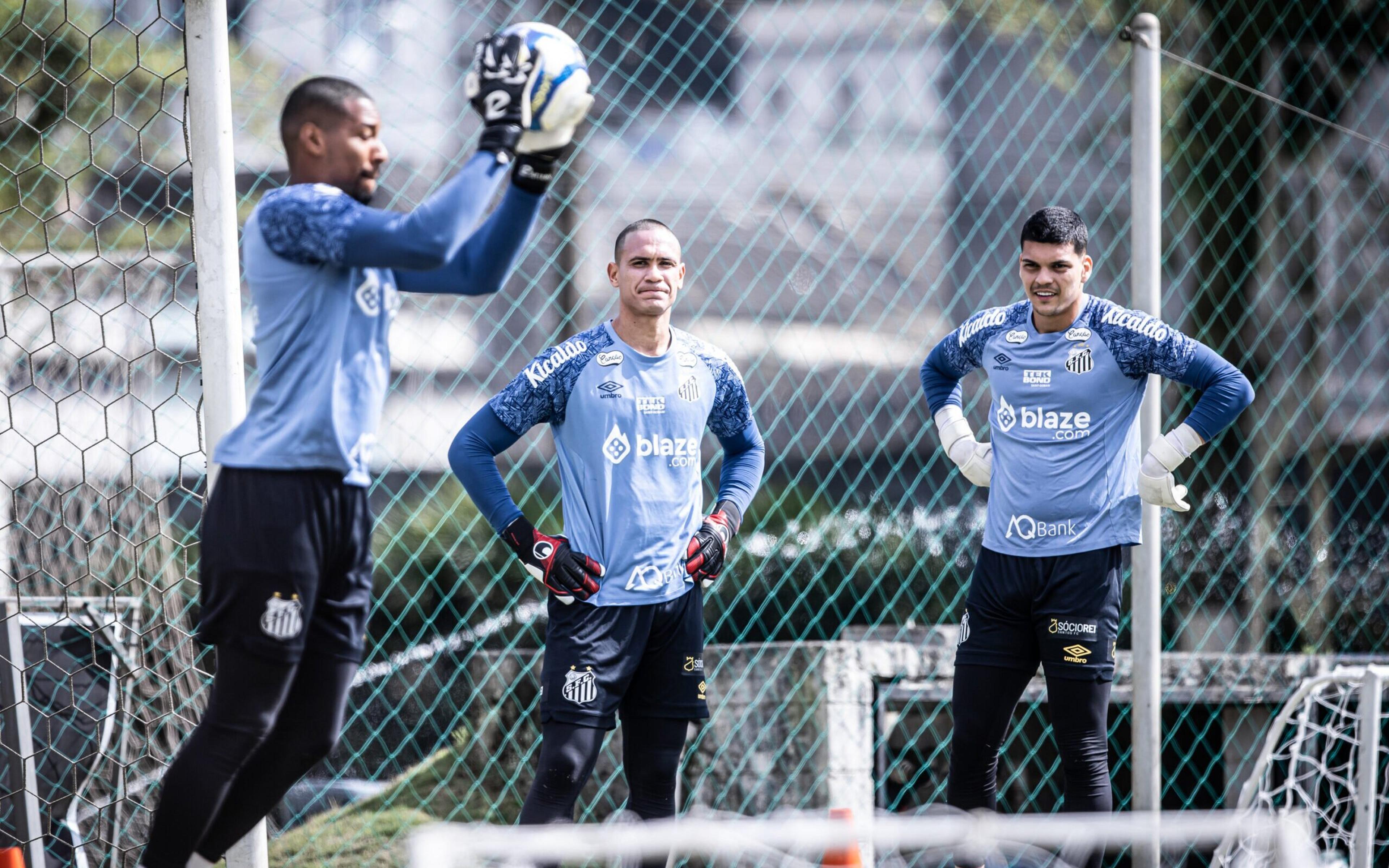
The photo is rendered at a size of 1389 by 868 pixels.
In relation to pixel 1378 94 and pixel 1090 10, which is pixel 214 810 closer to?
pixel 1090 10

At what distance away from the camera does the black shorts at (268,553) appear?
7.44 ft

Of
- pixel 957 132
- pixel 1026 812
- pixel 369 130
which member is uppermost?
pixel 957 132

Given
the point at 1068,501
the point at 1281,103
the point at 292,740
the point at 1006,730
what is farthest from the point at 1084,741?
the point at 1281,103

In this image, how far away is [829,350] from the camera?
15.9 ft

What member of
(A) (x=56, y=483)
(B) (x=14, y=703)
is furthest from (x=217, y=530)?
(A) (x=56, y=483)

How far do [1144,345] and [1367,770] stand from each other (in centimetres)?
130

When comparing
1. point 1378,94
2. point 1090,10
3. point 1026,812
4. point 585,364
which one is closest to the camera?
point 585,364

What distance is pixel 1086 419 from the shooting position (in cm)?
340

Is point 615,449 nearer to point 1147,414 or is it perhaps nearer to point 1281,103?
point 1147,414

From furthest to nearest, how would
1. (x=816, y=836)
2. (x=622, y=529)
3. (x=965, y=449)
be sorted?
(x=965, y=449) < (x=622, y=529) < (x=816, y=836)

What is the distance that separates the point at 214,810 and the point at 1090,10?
185 inches

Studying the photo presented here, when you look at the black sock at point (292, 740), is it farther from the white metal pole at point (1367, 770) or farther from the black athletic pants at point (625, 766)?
the white metal pole at point (1367, 770)

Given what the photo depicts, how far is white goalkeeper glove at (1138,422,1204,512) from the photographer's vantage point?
133 inches

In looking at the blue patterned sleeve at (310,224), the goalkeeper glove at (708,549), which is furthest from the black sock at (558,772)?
the blue patterned sleeve at (310,224)
